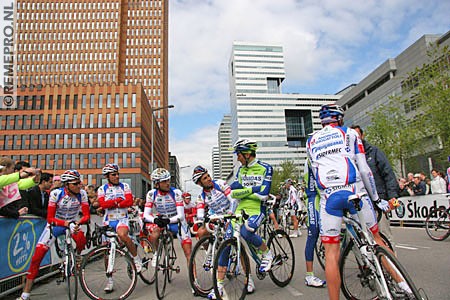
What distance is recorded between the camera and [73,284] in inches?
208

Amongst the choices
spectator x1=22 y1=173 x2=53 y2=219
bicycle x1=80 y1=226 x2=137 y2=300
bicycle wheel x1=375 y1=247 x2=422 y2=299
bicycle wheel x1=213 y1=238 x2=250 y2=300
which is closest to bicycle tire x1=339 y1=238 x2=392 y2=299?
bicycle wheel x1=375 y1=247 x2=422 y2=299

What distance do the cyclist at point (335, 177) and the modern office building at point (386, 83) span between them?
4169 centimetres

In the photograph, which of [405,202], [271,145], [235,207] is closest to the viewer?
[235,207]

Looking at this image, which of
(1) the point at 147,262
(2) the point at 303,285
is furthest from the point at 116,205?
(2) the point at 303,285

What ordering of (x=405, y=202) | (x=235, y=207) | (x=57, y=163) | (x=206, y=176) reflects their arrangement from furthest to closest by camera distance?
(x=57, y=163)
(x=405, y=202)
(x=206, y=176)
(x=235, y=207)

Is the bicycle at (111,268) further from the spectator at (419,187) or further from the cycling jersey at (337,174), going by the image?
the spectator at (419,187)

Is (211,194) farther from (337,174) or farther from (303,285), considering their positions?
(337,174)

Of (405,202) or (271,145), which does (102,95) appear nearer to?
(405,202)

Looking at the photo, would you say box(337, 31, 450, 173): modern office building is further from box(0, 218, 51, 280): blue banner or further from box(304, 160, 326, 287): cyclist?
box(0, 218, 51, 280): blue banner

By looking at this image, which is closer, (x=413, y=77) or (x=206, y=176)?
(x=206, y=176)

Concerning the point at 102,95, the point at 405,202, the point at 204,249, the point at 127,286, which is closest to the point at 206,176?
the point at 204,249

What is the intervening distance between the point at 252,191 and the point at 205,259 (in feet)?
3.97

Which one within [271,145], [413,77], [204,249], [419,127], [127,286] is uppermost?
[271,145]

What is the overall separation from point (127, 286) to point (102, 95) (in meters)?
77.7
